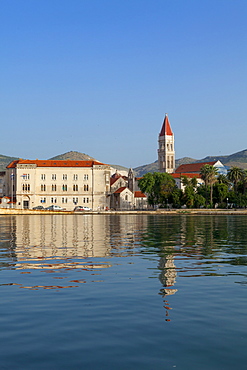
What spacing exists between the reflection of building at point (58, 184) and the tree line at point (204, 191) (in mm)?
12377

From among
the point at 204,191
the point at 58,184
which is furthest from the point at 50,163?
the point at 204,191

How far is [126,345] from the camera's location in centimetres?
832

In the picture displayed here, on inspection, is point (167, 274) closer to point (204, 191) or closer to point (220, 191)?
point (220, 191)

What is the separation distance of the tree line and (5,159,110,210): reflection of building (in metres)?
12.4

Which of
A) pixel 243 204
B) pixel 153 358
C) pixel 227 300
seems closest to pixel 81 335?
pixel 153 358

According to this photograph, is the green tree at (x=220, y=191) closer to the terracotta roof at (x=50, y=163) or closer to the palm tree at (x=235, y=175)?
the palm tree at (x=235, y=175)

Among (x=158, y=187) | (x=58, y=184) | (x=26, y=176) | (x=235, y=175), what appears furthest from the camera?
(x=58, y=184)

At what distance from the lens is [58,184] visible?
133000mm

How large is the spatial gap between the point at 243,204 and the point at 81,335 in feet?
404

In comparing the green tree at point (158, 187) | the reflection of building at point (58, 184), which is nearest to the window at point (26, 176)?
the reflection of building at point (58, 184)

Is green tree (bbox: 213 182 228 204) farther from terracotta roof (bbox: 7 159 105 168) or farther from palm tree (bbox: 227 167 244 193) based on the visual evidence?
terracotta roof (bbox: 7 159 105 168)

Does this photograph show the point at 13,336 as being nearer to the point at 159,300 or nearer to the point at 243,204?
the point at 159,300

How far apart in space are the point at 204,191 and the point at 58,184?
3954cm

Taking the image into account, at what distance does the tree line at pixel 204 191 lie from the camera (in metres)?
126
